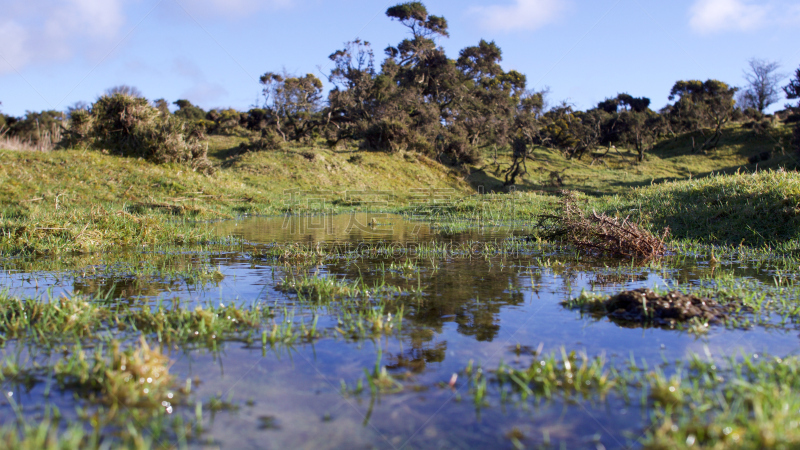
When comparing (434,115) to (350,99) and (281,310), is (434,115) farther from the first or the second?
(281,310)

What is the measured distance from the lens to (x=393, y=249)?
9.73m

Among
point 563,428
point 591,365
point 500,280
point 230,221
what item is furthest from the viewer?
point 230,221

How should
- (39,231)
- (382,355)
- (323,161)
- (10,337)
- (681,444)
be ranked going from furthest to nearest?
1. (323,161)
2. (39,231)
3. (10,337)
4. (382,355)
5. (681,444)

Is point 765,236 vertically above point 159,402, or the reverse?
point 765,236

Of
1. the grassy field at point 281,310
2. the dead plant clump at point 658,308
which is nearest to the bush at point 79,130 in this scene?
the grassy field at point 281,310

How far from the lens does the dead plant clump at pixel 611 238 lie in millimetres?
8352

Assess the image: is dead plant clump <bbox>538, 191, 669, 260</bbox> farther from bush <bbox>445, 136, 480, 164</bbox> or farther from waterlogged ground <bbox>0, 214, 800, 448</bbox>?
bush <bbox>445, 136, 480, 164</bbox>

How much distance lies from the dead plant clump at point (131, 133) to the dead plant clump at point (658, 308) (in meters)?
19.7

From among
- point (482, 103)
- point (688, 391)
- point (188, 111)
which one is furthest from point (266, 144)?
point (188, 111)

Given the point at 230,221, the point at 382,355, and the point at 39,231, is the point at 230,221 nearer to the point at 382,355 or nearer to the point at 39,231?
the point at 39,231

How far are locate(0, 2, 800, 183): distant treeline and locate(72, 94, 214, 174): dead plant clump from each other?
16.5 metres

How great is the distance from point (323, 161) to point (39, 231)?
71.8 feet

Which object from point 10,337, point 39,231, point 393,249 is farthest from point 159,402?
point 39,231

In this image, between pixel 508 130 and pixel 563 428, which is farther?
A: pixel 508 130
